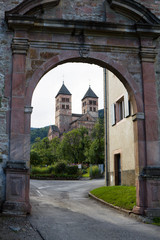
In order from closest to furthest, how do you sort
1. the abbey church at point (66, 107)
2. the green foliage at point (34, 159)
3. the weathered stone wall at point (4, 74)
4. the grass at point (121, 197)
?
1. the weathered stone wall at point (4, 74)
2. the grass at point (121, 197)
3. the green foliage at point (34, 159)
4. the abbey church at point (66, 107)

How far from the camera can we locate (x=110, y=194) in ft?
35.4

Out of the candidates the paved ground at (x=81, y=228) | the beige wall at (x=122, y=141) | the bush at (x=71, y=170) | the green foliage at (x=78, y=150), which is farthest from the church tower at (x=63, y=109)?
the paved ground at (x=81, y=228)

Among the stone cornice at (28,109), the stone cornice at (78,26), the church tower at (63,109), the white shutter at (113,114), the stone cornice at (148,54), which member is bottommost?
the stone cornice at (28,109)

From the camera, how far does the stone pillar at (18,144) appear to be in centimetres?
706

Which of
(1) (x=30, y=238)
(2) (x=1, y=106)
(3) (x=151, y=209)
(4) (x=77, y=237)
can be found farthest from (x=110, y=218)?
(2) (x=1, y=106)

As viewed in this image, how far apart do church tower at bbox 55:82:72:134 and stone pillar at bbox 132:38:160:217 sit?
282 feet

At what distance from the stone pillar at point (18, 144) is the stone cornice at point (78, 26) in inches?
18.8

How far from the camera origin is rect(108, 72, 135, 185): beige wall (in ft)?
39.8

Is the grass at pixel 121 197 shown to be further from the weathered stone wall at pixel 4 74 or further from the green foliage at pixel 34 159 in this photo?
the green foliage at pixel 34 159

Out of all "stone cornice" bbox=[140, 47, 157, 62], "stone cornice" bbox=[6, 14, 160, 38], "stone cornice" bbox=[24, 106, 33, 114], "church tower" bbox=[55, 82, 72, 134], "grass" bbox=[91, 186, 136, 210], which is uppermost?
"church tower" bbox=[55, 82, 72, 134]

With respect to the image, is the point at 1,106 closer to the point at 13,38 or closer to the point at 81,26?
the point at 13,38

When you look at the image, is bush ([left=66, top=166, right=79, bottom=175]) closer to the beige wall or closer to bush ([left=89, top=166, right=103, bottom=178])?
bush ([left=89, top=166, right=103, bottom=178])

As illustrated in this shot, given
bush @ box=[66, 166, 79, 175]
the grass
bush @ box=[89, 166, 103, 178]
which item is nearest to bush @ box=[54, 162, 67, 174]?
bush @ box=[66, 166, 79, 175]

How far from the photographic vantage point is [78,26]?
323 inches
